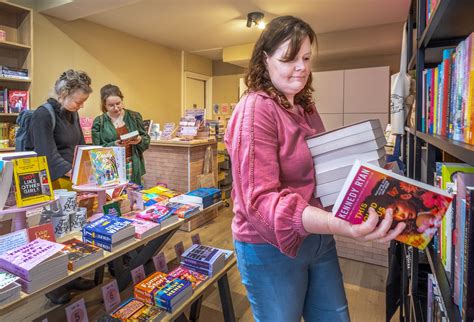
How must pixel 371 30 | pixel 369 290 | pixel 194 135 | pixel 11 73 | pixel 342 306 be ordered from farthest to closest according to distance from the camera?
pixel 371 30 → pixel 194 135 → pixel 11 73 → pixel 369 290 → pixel 342 306

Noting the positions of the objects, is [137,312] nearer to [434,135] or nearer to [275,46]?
[275,46]

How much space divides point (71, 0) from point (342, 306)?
3.77 meters

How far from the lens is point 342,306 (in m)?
0.99

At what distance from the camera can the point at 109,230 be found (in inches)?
53.9

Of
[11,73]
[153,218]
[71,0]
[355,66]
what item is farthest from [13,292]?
[355,66]

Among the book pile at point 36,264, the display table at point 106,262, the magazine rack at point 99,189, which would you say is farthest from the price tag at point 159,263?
the book pile at point 36,264

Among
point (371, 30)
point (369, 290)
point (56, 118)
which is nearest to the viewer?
point (56, 118)

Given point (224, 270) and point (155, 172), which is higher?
point (155, 172)

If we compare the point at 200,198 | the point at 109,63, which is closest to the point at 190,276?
the point at 200,198

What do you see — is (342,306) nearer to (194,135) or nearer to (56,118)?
(56,118)

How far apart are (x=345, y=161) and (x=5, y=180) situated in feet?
4.08

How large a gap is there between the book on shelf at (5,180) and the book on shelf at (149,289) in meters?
0.71

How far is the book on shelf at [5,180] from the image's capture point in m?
1.19

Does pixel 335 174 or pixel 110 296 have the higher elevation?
pixel 335 174
